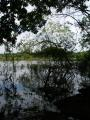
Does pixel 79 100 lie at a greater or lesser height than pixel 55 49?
lesser

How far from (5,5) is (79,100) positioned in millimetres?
6911

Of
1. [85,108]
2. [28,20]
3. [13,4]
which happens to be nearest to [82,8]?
[28,20]

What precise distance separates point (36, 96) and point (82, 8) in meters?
6.76

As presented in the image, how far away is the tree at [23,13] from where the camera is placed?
1105 cm

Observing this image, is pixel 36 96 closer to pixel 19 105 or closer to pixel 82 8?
pixel 19 105

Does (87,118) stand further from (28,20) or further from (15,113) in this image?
(28,20)

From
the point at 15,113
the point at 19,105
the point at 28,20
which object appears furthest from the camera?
the point at 19,105

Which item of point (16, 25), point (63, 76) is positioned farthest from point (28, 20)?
point (63, 76)

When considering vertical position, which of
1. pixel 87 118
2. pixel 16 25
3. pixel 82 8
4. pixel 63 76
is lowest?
pixel 87 118

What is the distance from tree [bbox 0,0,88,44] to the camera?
36.2 ft

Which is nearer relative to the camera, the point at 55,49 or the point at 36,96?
the point at 36,96

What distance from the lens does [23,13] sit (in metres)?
11.6

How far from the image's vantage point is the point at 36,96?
58.1 ft

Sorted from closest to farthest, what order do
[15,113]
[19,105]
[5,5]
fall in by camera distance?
[5,5], [15,113], [19,105]
